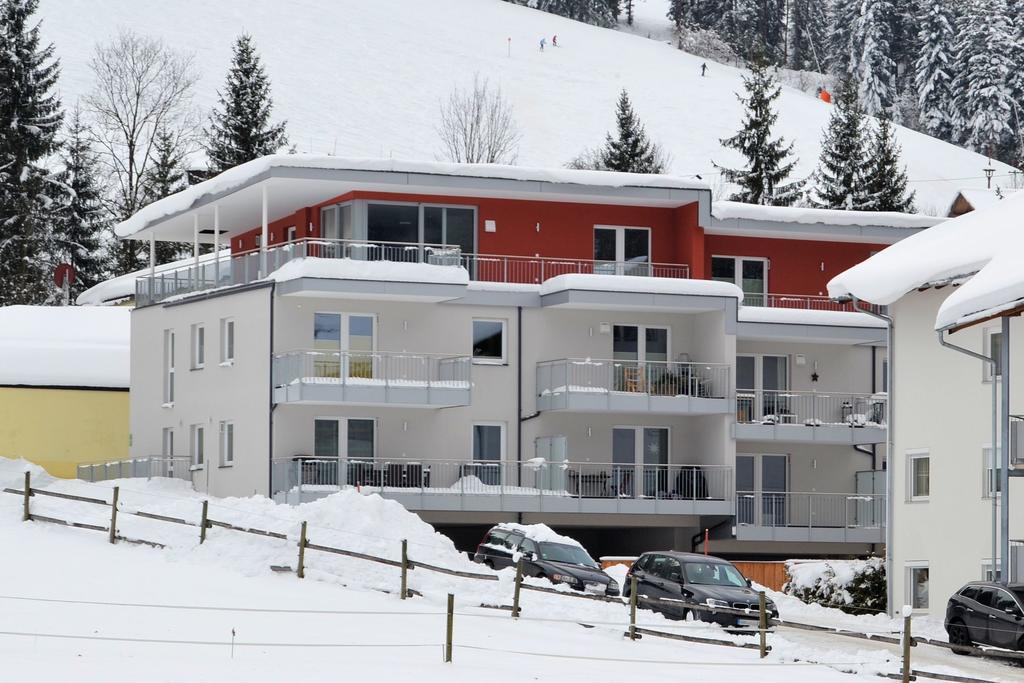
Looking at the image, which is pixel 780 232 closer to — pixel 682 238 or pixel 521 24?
pixel 682 238

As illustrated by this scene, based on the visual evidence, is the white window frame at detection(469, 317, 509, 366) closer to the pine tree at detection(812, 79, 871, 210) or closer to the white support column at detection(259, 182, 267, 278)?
the white support column at detection(259, 182, 267, 278)

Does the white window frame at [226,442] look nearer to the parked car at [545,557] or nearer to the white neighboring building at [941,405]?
the parked car at [545,557]

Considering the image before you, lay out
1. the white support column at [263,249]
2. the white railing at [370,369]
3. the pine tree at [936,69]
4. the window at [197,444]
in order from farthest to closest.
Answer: the pine tree at [936,69] < the window at [197,444] < the white support column at [263,249] < the white railing at [370,369]

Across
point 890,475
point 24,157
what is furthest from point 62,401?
point 890,475

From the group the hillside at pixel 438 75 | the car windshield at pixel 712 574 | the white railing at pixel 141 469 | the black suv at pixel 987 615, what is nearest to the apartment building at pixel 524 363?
the white railing at pixel 141 469

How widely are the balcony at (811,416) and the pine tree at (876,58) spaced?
109 m

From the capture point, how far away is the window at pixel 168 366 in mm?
50250

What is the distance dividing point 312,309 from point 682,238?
10.6 m

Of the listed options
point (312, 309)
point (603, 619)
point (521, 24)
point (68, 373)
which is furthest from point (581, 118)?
point (603, 619)

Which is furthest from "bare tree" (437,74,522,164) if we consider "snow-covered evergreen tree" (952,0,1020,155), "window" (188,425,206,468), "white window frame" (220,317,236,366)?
"white window frame" (220,317,236,366)

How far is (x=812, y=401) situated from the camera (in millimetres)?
47938

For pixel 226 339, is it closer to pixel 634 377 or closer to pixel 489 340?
pixel 489 340

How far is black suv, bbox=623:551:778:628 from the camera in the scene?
101 ft

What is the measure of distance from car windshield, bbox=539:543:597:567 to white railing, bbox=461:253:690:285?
42.0ft
